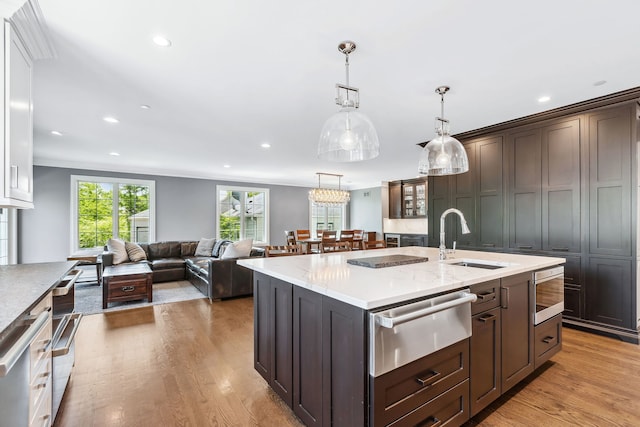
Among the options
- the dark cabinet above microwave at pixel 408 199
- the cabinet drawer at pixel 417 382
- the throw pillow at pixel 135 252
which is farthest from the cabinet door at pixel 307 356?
the dark cabinet above microwave at pixel 408 199

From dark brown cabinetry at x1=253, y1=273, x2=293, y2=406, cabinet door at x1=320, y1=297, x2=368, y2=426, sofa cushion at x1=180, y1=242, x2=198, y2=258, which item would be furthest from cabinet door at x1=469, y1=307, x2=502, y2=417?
sofa cushion at x1=180, y1=242, x2=198, y2=258

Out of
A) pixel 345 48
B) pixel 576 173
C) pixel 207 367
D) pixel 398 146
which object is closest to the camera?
pixel 345 48

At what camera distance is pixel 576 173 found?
330 cm

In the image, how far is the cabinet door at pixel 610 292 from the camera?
2994 mm

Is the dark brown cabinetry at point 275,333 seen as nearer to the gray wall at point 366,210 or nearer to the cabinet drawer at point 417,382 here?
the cabinet drawer at point 417,382

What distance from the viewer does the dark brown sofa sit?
451 cm

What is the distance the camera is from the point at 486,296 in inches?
71.2

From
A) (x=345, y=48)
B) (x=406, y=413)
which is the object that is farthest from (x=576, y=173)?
(x=406, y=413)

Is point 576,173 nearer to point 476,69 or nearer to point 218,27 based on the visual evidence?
point 476,69

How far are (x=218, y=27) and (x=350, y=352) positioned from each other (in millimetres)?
2062

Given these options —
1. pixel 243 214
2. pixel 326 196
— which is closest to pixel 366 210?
pixel 326 196

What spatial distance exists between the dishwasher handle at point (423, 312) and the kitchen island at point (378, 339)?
29mm

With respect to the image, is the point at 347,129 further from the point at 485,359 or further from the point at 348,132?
the point at 485,359

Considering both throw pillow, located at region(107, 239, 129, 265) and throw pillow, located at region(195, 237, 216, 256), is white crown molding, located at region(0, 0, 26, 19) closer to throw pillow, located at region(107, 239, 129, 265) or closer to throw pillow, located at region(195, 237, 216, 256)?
throw pillow, located at region(107, 239, 129, 265)
